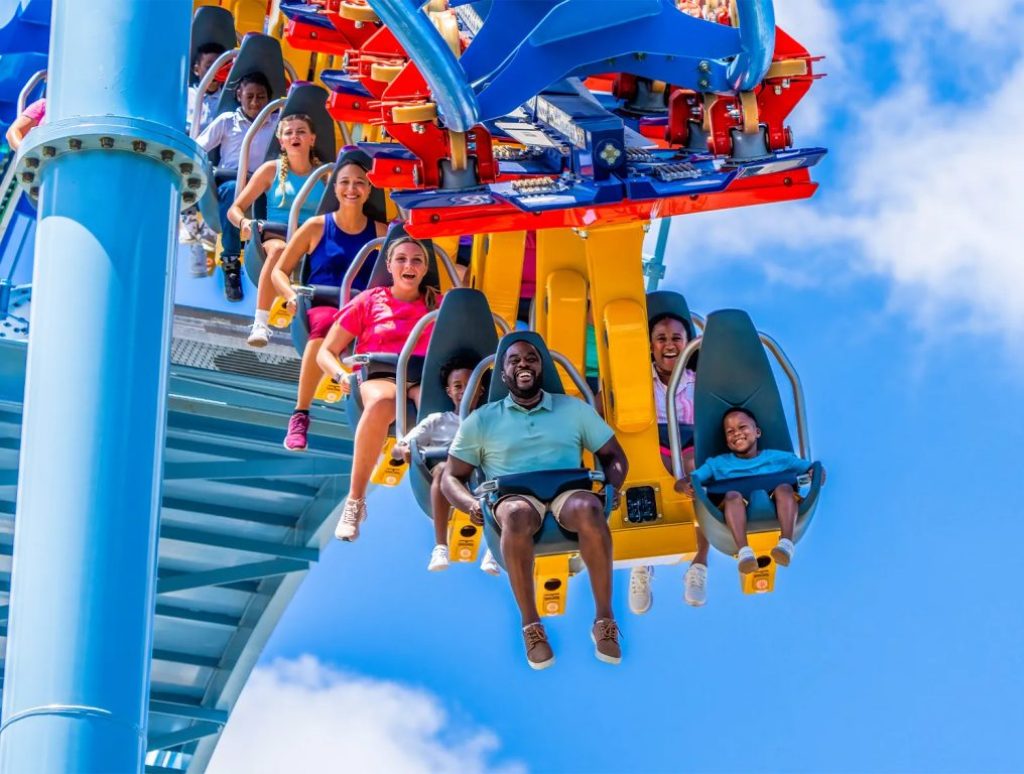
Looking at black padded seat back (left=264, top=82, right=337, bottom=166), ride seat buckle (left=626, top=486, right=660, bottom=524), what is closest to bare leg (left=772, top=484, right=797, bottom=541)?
ride seat buckle (left=626, top=486, right=660, bottom=524)

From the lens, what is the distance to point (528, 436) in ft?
27.3

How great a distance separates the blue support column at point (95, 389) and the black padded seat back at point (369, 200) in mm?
4443

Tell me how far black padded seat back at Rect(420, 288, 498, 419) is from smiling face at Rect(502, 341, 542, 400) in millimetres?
533

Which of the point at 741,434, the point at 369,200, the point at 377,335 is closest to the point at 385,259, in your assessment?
the point at 377,335

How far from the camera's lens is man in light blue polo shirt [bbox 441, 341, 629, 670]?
800 centimetres

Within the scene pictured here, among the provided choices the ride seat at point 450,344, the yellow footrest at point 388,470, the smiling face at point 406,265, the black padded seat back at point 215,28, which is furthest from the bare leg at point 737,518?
the black padded seat back at point 215,28

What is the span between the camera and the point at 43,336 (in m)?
5.38

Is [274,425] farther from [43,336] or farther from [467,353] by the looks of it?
[43,336]

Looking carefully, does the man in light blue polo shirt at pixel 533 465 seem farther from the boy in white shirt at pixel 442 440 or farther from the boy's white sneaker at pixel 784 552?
the boy's white sneaker at pixel 784 552

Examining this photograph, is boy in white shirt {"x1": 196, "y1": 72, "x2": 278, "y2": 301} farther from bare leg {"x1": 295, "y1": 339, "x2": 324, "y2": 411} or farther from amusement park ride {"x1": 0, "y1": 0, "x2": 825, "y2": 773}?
bare leg {"x1": 295, "y1": 339, "x2": 324, "y2": 411}

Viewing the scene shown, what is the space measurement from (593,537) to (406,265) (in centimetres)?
205

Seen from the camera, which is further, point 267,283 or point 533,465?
point 267,283

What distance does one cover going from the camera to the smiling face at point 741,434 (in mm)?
8789

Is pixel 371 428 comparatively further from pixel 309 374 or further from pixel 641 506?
pixel 641 506
